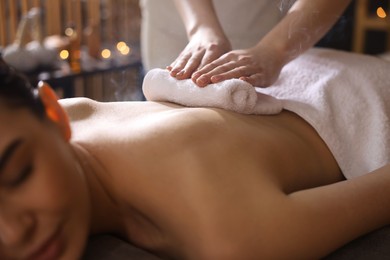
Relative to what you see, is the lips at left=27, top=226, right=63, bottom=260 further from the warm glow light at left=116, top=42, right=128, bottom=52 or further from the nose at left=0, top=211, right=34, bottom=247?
the warm glow light at left=116, top=42, right=128, bottom=52

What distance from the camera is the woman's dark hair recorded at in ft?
2.18

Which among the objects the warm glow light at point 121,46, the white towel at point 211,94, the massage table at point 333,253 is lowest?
the massage table at point 333,253

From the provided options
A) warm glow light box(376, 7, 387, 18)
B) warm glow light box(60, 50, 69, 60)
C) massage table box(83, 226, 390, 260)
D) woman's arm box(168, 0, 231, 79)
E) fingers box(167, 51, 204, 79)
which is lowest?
warm glow light box(60, 50, 69, 60)

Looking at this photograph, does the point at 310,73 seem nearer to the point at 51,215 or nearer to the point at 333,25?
the point at 333,25

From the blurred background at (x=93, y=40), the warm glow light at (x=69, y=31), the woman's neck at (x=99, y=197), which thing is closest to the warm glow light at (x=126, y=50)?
the blurred background at (x=93, y=40)

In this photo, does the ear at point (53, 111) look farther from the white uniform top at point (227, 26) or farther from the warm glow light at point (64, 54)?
the warm glow light at point (64, 54)

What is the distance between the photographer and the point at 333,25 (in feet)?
3.46

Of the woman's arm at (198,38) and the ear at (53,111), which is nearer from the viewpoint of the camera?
the ear at (53,111)

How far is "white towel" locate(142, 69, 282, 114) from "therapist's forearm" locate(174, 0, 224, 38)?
0.58ft

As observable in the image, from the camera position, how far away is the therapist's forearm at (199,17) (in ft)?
3.55

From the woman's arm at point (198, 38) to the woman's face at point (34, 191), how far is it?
0.34 meters

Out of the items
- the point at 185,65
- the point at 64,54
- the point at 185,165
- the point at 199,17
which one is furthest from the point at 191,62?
the point at 64,54

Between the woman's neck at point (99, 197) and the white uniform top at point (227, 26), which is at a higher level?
the white uniform top at point (227, 26)

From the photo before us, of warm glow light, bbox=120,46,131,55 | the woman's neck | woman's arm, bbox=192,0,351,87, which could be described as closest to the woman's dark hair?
the woman's neck
